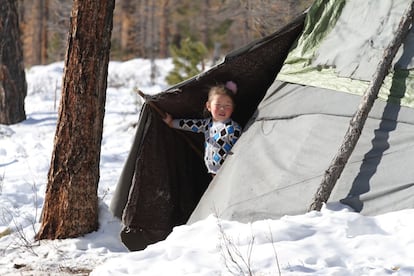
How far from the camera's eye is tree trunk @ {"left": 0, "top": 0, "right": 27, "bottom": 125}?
1189 cm

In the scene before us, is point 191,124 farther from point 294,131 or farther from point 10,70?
point 10,70

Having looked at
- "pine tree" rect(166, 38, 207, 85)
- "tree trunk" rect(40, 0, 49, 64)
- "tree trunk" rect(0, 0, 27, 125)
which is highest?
"tree trunk" rect(0, 0, 27, 125)

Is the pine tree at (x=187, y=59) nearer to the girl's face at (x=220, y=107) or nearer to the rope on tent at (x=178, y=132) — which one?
the rope on tent at (x=178, y=132)

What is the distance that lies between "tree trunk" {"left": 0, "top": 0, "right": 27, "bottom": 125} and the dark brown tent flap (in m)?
6.35

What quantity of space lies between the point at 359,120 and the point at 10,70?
28.7 ft

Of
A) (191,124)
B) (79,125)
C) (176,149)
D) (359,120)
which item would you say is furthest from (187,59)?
(359,120)

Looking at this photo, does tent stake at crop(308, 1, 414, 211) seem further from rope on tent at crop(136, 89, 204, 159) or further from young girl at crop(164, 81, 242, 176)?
rope on tent at crop(136, 89, 204, 159)

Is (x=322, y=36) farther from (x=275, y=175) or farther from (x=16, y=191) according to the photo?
(x=16, y=191)

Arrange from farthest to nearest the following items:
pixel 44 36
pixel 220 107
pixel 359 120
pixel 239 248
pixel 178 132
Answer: pixel 44 36 < pixel 178 132 < pixel 220 107 < pixel 359 120 < pixel 239 248

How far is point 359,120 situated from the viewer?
4.59 metres

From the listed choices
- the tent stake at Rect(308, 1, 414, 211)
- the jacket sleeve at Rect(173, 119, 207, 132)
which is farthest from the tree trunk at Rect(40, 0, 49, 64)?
the tent stake at Rect(308, 1, 414, 211)

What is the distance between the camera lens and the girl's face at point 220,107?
5.79 m

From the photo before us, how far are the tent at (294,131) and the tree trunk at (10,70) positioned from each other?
6370 mm

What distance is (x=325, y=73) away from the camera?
17.2 feet
